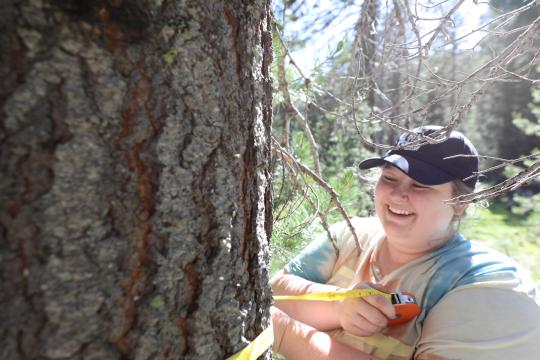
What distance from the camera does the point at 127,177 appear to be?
623 millimetres

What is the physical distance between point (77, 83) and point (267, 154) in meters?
0.39

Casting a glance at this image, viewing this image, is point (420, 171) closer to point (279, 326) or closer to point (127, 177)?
point (279, 326)

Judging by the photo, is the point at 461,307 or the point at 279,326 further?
the point at 279,326

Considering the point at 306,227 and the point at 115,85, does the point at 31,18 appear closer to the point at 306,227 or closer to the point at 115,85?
the point at 115,85

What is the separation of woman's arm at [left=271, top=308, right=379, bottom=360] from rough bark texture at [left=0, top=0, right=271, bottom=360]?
2.07 ft

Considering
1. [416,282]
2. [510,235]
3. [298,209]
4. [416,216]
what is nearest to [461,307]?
[416,282]

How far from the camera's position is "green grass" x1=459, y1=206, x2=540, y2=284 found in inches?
250

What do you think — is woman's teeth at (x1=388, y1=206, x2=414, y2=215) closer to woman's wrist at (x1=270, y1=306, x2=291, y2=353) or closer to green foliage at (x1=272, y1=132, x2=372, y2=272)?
green foliage at (x1=272, y1=132, x2=372, y2=272)

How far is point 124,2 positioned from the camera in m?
0.60

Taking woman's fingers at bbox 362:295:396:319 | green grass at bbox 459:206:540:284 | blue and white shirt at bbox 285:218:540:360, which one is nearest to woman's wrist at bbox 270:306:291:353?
blue and white shirt at bbox 285:218:540:360

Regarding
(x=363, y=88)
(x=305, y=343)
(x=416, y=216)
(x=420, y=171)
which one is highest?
(x=363, y=88)

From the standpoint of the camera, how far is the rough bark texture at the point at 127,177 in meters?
0.55

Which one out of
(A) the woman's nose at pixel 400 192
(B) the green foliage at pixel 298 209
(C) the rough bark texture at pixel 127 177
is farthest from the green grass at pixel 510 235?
(C) the rough bark texture at pixel 127 177

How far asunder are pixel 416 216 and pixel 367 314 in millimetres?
424
